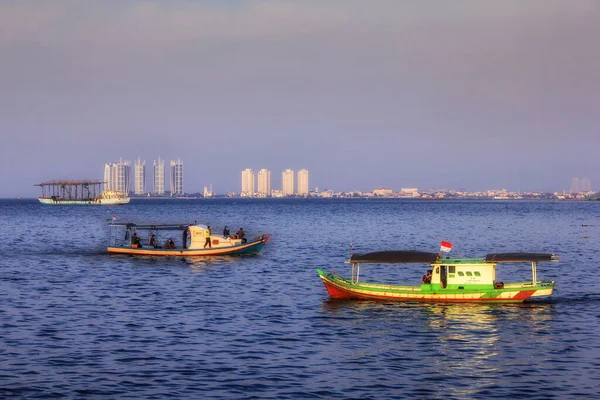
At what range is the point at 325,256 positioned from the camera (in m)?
88.6

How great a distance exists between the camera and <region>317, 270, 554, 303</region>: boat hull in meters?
49.2

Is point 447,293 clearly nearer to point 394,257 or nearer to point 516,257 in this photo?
point 394,257

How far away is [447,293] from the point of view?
1939 inches

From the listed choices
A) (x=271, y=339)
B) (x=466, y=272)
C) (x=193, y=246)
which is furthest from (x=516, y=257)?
(x=193, y=246)

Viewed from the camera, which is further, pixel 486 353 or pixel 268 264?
pixel 268 264

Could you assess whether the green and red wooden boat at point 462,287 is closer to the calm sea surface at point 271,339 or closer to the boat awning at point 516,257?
the boat awning at point 516,257

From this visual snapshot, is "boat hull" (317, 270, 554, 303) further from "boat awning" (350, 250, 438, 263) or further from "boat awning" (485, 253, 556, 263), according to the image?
"boat awning" (350, 250, 438, 263)

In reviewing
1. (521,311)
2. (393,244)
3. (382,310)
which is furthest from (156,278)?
(393,244)

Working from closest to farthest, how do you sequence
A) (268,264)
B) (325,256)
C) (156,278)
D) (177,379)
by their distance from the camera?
1. (177,379)
2. (156,278)
3. (268,264)
4. (325,256)

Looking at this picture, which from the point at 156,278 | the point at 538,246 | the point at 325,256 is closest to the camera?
the point at 156,278

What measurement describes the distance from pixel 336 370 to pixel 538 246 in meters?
78.5

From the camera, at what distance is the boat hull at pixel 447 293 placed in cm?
4925

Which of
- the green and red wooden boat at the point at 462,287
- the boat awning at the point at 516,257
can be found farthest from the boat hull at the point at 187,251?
the boat awning at the point at 516,257

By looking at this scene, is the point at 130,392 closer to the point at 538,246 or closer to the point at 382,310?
the point at 382,310
